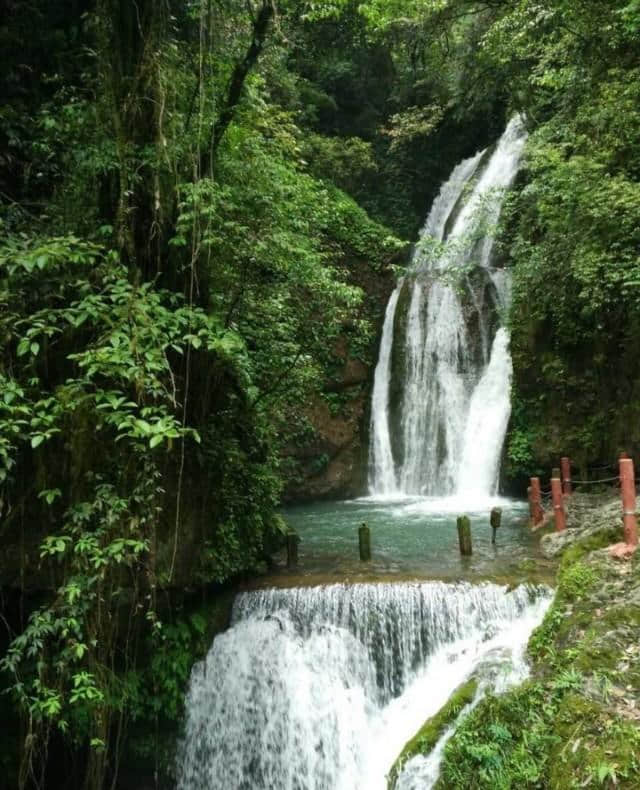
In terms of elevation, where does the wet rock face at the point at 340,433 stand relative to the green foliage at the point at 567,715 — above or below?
above

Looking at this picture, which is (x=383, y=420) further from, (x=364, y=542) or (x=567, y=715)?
(x=567, y=715)

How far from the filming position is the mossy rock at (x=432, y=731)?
5652mm

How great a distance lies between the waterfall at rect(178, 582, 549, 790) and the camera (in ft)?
23.0

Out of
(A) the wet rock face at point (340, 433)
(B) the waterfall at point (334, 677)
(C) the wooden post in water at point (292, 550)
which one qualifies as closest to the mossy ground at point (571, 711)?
(B) the waterfall at point (334, 677)

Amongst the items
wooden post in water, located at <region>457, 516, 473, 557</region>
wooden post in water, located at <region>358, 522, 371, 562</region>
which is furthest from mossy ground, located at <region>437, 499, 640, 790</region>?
wooden post in water, located at <region>358, 522, 371, 562</region>

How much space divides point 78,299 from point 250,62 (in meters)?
3.35

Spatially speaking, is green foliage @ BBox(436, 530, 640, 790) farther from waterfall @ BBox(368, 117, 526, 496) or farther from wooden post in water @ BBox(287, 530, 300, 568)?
waterfall @ BBox(368, 117, 526, 496)

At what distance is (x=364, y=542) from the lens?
29.9 ft

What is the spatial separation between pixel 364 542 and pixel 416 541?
1.66 meters

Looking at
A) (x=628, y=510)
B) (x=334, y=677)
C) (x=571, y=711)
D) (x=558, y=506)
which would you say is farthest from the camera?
(x=558, y=506)

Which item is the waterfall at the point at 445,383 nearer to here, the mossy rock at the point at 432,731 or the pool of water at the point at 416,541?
the pool of water at the point at 416,541

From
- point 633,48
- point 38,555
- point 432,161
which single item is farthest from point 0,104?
point 432,161

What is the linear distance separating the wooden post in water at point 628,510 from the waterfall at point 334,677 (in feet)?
3.60

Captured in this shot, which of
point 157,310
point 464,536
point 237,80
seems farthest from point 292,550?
point 237,80
